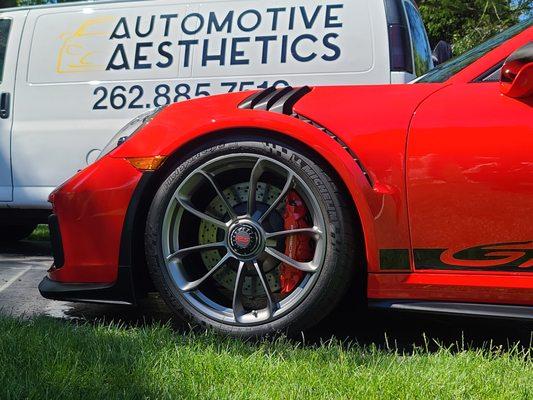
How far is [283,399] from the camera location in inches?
77.7

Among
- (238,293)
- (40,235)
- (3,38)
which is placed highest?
(3,38)

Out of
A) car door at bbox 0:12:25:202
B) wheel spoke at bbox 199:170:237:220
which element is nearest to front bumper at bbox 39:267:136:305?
wheel spoke at bbox 199:170:237:220

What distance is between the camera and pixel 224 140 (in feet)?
9.05

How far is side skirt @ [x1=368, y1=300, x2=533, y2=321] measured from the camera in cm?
240

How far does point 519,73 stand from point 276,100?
0.97 meters

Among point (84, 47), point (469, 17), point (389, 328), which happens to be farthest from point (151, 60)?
point (469, 17)

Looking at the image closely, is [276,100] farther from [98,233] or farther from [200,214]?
[98,233]

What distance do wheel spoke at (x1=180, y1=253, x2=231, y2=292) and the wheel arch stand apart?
9.3 inches

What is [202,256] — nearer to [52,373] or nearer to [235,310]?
[235,310]

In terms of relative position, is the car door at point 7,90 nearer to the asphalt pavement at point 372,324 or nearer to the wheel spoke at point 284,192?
the asphalt pavement at point 372,324

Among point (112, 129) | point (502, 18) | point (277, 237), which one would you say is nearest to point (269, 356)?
point (277, 237)

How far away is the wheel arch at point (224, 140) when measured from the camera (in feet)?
8.39

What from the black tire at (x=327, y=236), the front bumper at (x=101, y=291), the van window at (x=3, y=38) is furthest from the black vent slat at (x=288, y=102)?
the van window at (x=3, y=38)

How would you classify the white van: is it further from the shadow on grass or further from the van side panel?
the shadow on grass
